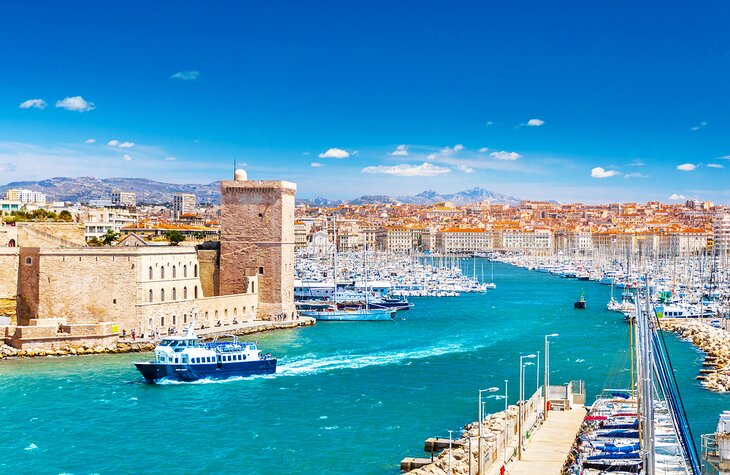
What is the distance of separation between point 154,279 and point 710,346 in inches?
635

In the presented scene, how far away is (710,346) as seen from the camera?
25.9 m

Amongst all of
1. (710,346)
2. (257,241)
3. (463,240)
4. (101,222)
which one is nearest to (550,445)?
(710,346)

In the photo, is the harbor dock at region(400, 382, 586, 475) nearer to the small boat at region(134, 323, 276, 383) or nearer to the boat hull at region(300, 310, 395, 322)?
the small boat at region(134, 323, 276, 383)

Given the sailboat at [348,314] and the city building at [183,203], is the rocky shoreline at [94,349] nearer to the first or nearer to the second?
the sailboat at [348,314]

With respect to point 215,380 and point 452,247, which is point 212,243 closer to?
point 215,380

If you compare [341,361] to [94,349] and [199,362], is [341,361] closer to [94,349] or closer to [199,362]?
[199,362]

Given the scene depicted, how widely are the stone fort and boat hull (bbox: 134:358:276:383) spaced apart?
183 inches

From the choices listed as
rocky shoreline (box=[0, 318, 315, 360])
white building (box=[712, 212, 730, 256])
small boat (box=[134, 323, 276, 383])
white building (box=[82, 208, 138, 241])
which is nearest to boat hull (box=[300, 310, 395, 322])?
rocky shoreline (box=[0, 318, 315, 360])

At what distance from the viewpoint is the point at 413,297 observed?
46719mm

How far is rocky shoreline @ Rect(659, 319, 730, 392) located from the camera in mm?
19953

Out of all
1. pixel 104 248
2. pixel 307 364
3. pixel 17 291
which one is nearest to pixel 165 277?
pixel 104 248

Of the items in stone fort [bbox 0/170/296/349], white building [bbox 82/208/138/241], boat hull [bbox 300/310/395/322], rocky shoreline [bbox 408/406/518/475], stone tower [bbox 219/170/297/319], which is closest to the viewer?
rocky shoreline [bbox 408/406/518/475]

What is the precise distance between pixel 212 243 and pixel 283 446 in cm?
1748

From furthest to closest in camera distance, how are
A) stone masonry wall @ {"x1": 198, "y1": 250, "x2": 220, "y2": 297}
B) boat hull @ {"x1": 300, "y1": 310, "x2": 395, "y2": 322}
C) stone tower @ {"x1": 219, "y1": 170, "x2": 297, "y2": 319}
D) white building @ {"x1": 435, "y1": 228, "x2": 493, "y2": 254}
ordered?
white building @ {"x1": 435, "y1": 228, "x2": 493, "y2": 254}
boat hull @ {"x1": 300, "y1": 310, "x2": 395, "y2": 322}
stone masonry wall @ {"x1": 198, "y1": 250, "x2": 220, "y2": 297}
stone tower @ {"x1": 219, "y1": 170, "x2": 297, "y2": 319}
